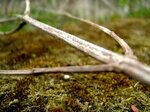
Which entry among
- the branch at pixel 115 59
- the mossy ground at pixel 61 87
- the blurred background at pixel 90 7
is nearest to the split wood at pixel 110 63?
the branch at pixel 115 59

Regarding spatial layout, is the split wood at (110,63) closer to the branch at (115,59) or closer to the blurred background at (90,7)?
the branch at (115,59)

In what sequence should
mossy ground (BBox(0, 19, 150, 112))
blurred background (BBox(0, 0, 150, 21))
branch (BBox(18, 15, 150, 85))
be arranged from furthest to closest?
blurred background (BBox(0, 0, 150, 21)) → mossy ground (BBox(0, 19, 150, 112)) → branch (BBox(18, 15, 150, 85))

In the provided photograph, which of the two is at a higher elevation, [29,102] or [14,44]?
[29,102]

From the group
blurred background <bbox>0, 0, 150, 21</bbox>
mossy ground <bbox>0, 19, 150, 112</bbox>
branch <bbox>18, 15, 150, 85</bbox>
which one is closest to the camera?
branch <bbox>18, 15, 150, 85</bbox>

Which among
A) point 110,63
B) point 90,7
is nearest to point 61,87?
point 110,63

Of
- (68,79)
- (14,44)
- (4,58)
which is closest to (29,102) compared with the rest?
(68,79)

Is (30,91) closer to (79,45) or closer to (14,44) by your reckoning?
(79,45)

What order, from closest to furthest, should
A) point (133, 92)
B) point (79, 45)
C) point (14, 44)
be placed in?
point (79, 45), point (133, 92), point (14, 44)

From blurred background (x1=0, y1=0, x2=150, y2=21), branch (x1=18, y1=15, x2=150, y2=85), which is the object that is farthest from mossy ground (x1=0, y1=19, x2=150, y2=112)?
blurred background (x1=0, y1=0, x2=150, y2=21)

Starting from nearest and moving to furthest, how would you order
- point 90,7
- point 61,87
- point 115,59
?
point 115,59
point 61,87
point 90,7

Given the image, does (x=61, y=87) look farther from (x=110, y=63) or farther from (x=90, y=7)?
(x=90, y=7)

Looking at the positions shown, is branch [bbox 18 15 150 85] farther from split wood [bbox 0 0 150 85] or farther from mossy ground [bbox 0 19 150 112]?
mossy ground [bbox 0 19 150 112]
